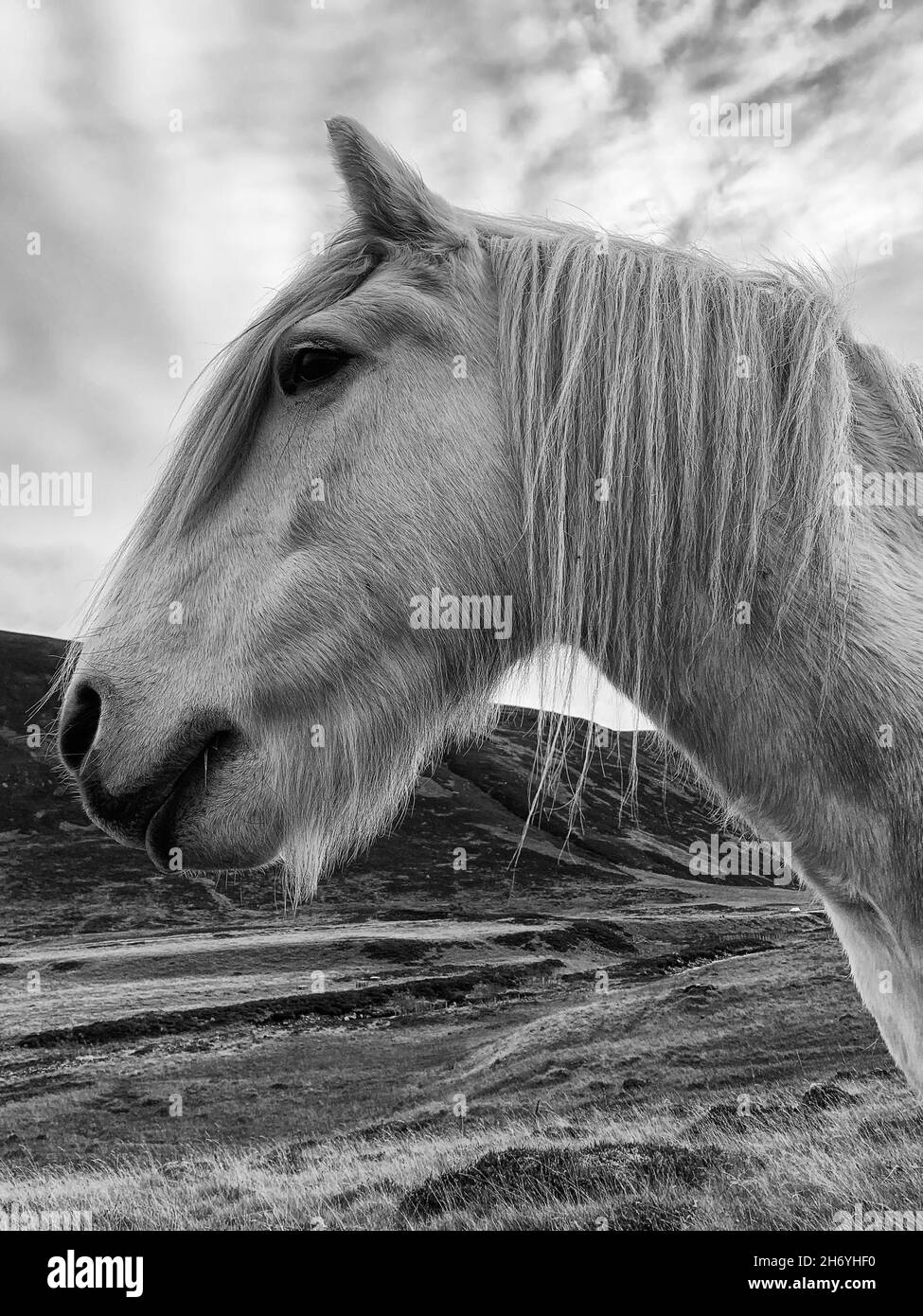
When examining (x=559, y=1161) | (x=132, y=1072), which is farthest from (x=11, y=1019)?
(x=559, y=1161)

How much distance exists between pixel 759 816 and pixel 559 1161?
8.64m

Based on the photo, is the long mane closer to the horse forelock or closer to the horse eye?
the horse forelock

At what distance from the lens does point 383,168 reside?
2229 mm

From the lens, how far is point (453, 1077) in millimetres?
15805

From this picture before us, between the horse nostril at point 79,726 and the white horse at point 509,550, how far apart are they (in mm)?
16

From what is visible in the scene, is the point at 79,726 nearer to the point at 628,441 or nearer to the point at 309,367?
the point at 309,367

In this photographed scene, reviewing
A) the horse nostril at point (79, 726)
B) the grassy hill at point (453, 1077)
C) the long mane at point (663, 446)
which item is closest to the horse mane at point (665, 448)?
the long mane at point (663, 446)

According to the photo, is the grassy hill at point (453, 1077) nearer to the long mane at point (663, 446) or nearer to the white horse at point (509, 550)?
the white horse at point (509, 550)

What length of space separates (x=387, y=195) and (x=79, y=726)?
5.74ft

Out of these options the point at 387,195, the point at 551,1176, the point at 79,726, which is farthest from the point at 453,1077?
the point at 387,195

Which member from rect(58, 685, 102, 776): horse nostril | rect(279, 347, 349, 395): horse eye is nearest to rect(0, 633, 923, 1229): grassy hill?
rect(58, 685, 102, 776): horse nostril

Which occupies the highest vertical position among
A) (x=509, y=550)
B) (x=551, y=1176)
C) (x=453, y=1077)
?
(x=509, y=550)

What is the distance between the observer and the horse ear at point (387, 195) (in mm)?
2205

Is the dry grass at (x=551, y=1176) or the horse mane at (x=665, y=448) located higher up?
the horse mane at (x=665, y=448)
